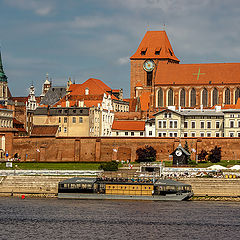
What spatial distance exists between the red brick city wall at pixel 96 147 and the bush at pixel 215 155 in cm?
154

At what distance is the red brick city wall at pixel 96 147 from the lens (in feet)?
350

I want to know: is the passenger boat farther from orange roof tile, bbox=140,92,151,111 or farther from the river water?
orange roof tile, bbox=140,92,151,111

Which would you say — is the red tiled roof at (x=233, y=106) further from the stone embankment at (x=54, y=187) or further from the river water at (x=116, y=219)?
the river water at (x=116, y=219)

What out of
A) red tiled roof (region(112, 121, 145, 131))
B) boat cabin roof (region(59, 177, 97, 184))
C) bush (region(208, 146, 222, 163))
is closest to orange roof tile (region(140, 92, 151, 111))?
red tiled roof (region(112, 121, 145, 131))

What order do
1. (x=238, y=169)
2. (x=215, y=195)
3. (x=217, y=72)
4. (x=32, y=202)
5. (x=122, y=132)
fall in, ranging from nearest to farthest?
(x=32, y=202)
(x=215, y=195)
(x=238, y=169)
(x=122, y=132)
(x=217, y=72)

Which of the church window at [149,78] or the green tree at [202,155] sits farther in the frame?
the church window at [149,78]

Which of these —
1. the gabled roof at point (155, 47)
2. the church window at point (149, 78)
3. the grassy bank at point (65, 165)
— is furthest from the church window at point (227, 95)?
the grassy bank at point (65, 165)

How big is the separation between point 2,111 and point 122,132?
21.7 meters

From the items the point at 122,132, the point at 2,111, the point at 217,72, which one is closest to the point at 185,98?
the point at 217,72

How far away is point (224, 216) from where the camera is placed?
67.1 meters

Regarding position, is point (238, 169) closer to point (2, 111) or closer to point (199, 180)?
point (199, 180)

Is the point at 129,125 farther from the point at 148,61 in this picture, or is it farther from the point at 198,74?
the point at 148,61

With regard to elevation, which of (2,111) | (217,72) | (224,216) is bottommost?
(224,216)

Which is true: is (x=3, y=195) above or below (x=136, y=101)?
below
